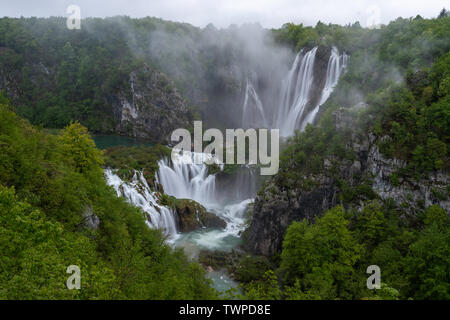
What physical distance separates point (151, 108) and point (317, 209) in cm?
6045

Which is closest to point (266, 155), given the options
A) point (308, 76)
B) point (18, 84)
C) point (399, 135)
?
point (308, 76)

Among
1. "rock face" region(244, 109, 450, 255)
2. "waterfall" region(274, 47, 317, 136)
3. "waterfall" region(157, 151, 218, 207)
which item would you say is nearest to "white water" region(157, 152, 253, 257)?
"waterfall" region(157, 151, 218, 207)

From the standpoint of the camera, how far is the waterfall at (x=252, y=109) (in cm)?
8155

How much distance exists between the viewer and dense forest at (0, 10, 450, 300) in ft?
39.5

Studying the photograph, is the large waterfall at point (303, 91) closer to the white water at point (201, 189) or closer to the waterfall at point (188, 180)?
the white water at point (201, 189)

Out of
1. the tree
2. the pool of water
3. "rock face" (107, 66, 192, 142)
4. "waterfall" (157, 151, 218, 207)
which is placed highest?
"rock face" (107, 66, 192, 142)

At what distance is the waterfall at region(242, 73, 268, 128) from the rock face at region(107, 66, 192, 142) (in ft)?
51.6

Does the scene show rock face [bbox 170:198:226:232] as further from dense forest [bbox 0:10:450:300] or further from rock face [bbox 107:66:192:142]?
rock face [bbox 107:66:192:142]

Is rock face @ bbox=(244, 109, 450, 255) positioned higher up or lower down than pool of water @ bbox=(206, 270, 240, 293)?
higher up

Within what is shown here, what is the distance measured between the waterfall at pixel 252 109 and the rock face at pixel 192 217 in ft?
147

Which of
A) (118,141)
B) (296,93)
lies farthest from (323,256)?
(118,141)

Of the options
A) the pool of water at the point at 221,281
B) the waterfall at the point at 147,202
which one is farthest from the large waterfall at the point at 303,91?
the pool of water at the point at 221,281

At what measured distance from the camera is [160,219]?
115 feet

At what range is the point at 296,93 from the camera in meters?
60.7
